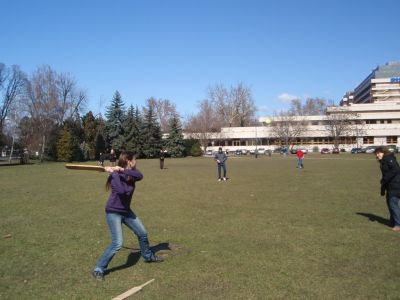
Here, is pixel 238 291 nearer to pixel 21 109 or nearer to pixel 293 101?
pixel 21 109

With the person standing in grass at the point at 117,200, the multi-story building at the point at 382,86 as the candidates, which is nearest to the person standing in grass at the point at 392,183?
the person standing in grass at the point at 117,200

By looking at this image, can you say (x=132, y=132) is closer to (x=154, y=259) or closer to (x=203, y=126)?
(x=203, y=126)

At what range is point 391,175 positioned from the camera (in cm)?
957

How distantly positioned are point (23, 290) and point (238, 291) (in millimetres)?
2933

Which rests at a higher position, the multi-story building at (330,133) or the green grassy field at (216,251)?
the multi-story building at (330,133)

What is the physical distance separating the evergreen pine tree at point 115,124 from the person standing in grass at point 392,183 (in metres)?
63.8

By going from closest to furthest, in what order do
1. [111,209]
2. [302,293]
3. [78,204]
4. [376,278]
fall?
1. [302,293]
2. [376,278]
3. [111,209]
4. [78,204]

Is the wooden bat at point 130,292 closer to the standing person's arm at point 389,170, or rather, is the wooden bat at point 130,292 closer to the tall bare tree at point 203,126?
the standing person's arm at point 389,170

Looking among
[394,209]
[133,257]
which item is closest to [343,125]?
[394,209]

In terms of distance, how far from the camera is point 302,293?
5355 mm

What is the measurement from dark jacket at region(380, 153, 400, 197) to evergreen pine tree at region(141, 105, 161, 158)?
6418cm

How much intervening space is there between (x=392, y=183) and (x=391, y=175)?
186mm

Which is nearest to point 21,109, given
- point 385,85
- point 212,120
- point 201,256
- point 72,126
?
point 72,126

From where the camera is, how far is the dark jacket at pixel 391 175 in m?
9.49
